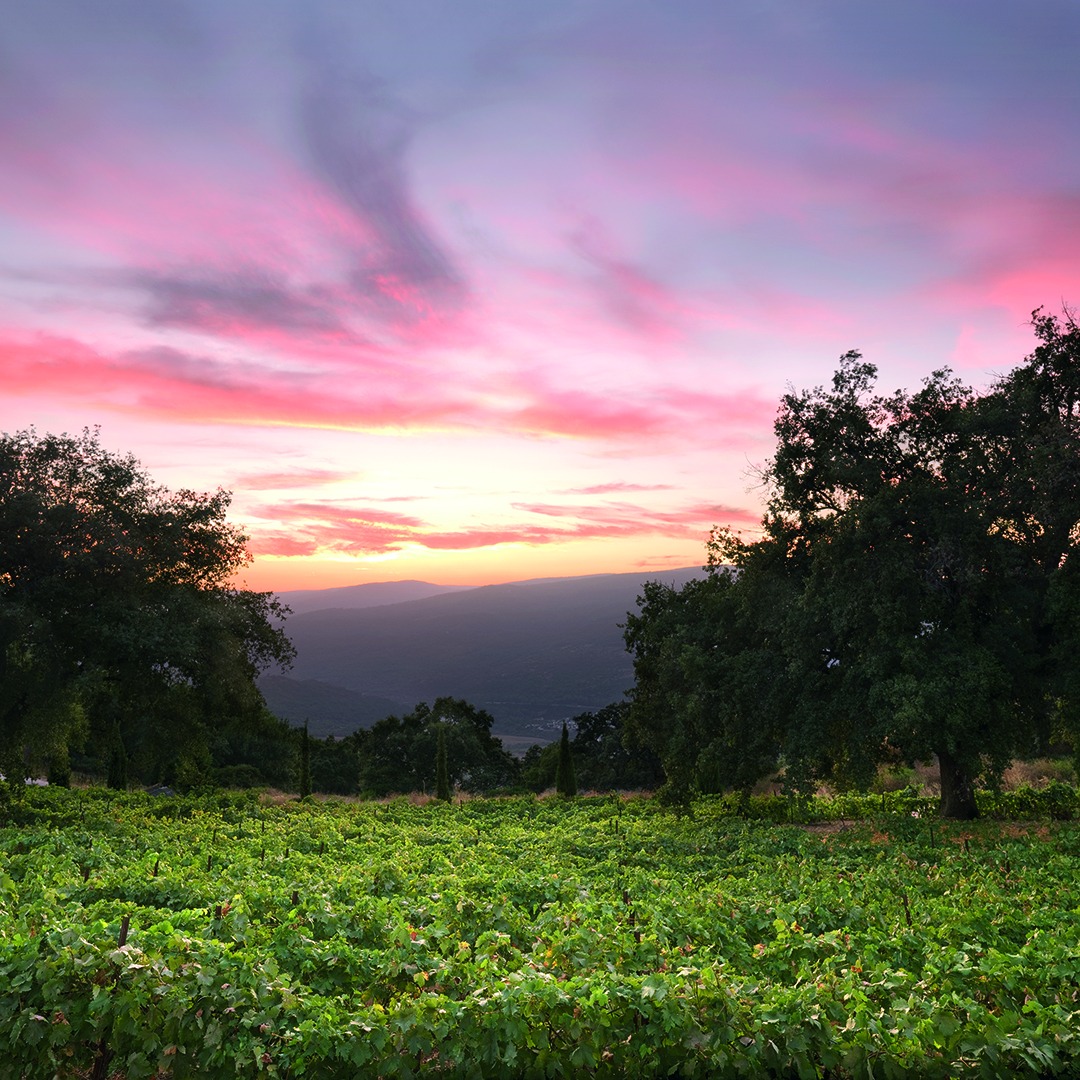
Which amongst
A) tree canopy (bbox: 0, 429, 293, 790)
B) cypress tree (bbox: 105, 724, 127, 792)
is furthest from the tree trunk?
cypress tree (bbox: 105, 724, 127, 792)

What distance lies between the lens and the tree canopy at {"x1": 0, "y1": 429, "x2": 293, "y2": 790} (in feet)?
74.1

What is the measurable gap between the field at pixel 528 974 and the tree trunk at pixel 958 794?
10.2 m

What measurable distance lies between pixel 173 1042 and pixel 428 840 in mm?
14862

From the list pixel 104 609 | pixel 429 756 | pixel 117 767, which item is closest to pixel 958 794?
pixel 104 609

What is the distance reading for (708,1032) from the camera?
584 cm

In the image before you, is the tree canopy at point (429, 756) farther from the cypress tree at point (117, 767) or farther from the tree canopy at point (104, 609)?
the tree canopy at point (104, 609)

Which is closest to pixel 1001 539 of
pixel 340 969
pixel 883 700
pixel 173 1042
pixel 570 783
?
pixel 883 700

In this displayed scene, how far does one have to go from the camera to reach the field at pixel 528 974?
5754mm

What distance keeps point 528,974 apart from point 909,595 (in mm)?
17014

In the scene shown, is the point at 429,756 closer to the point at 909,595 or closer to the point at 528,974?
the point at 909,595

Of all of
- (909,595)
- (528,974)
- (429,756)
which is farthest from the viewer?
(429,756)

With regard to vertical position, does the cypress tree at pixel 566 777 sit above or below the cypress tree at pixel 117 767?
below

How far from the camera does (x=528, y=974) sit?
21.1 feet

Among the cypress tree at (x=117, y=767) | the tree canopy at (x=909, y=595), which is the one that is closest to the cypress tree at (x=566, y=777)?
the tree canopy at (x=909, y=595)
